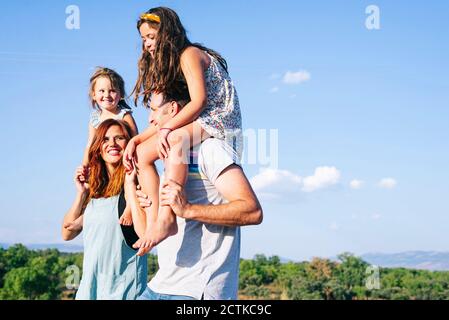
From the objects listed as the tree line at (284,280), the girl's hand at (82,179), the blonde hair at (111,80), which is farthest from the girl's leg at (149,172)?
the tree line at (284,280)

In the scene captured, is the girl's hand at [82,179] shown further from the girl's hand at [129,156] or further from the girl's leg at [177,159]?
the girl's leg at [177,159]

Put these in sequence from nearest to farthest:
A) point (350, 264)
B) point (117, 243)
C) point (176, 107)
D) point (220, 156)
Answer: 1. point (220, 156)
2. point (176, 107)
3. point (117, 243)
4. point (350, 264)

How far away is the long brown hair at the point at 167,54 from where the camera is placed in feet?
8.25

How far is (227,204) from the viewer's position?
7.27 feet

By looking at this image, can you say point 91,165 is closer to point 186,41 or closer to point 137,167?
point 137,167

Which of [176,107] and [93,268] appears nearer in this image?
[176,107]

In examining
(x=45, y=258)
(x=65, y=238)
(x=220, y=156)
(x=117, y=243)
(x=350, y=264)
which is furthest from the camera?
(x=350, y=264)

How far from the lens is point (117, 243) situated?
278 centimetres

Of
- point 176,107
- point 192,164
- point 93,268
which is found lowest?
point 93,268

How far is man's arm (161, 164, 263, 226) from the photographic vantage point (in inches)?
86.7

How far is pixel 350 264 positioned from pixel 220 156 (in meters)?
Answer: 11.6

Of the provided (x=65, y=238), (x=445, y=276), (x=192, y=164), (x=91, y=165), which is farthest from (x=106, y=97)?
(x=445, y=276)

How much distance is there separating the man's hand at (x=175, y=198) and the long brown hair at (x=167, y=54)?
450mm
